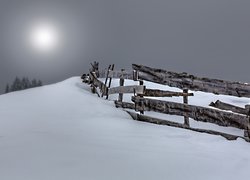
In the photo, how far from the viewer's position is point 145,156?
213 inches

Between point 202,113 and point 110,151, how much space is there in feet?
11.0

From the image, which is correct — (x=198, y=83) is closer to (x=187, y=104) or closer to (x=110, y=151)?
(x=187, y=104)

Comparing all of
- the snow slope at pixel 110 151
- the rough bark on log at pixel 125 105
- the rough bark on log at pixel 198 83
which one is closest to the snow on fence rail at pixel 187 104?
the rough bark on log at pixel 198 83

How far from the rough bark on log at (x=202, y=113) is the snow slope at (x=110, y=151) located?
0.50 metres

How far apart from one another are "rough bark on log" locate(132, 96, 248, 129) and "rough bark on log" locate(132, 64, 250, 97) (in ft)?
2.69

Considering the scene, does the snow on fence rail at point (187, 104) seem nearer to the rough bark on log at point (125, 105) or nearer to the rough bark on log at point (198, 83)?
the rough bark on log at point (198, 83)

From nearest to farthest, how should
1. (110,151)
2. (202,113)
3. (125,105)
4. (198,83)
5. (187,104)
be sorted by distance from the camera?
(110,151) → (202,113) → (187,104) → (198,83) → (125,105)

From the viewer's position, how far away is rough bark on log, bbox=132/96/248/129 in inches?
288

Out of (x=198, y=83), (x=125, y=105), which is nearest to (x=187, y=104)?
(x=198, y=83)

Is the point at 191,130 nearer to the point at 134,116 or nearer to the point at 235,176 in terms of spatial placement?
the point at 134,116

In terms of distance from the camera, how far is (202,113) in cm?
789

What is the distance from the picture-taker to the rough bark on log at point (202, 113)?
24.0ft

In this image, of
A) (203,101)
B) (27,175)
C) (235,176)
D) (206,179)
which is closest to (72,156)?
(27,175)

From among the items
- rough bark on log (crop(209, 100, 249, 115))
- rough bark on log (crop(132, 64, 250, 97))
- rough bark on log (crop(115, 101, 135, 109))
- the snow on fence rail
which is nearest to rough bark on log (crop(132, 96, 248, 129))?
the snow on fence rail
